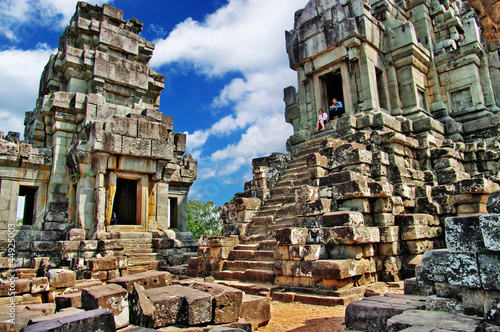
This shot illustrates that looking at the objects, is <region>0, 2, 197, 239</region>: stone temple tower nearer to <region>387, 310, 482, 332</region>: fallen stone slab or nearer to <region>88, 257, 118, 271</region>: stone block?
<region>88, 257, 118, 271</region>: stone block

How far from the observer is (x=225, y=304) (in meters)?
4.58

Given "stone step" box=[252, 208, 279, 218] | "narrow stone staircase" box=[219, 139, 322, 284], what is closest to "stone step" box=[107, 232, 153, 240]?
"narrow stone staircase" box=[219, 139, 322, 284]

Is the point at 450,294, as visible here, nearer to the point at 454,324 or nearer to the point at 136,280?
the point at 454,324

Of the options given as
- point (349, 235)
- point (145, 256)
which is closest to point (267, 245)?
point (349, 235)

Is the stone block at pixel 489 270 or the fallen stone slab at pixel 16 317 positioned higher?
the stone block at pixel 489 270

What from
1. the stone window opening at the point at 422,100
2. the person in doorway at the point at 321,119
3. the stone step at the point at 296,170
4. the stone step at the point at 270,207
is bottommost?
the stone step at the point at 270,207

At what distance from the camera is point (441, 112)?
13.8 m

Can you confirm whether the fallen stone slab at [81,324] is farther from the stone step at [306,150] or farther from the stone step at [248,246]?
the stone step at [306,150]

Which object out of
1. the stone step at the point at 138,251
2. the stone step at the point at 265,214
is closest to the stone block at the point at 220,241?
the stone step at the point at 265,214

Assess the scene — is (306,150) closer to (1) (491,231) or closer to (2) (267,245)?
(2) (267,245)

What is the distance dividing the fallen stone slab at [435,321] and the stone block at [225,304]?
6.65ft

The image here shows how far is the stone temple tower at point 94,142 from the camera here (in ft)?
34.7

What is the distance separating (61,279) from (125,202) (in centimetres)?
633

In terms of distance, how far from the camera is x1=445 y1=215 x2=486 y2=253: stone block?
140 inches
